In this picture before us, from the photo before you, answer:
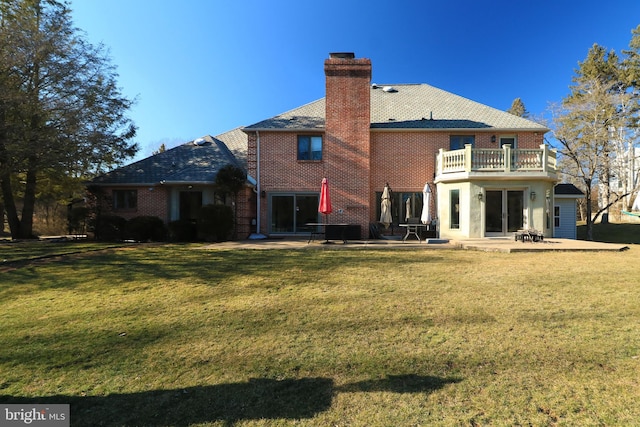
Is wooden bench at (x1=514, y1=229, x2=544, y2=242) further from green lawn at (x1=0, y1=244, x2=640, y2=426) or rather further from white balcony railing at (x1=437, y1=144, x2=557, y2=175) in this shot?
green lawn at (x1=0, y1=244, x2=640, y2=426)

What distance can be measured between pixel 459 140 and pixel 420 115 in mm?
2643

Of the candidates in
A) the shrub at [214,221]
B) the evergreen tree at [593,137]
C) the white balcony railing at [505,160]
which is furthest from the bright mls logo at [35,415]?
the evergreen tree at [593,137]

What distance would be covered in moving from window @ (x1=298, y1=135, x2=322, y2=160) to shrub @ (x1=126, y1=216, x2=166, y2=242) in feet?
26.6

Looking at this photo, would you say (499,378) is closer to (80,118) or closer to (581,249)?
(581,249)

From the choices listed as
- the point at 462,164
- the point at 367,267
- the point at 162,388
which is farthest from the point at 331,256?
the point at 462,164

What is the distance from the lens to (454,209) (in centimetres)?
1465

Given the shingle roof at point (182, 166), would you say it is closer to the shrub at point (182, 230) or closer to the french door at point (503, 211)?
the shrub at point (182, 230)

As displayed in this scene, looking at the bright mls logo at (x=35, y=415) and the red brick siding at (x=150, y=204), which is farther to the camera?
the red brick siding at (x=150, y=204)

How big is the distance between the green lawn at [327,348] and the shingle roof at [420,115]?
1097 centimetres

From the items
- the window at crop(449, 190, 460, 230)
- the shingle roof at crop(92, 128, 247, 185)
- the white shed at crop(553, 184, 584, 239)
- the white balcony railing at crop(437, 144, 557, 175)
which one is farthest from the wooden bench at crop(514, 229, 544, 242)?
the shingle roof at crop(92, 128, 247, 185)

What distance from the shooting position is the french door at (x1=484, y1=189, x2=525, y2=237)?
→ 1421cm

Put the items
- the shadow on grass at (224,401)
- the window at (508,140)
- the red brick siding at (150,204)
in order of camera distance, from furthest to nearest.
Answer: the red brick siding at (150,204) < the window at (508,140) < the shadow on grass at (224,401)

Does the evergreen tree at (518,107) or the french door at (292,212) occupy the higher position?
the evergreen tree at (518,107)

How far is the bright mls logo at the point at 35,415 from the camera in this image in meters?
2.63
